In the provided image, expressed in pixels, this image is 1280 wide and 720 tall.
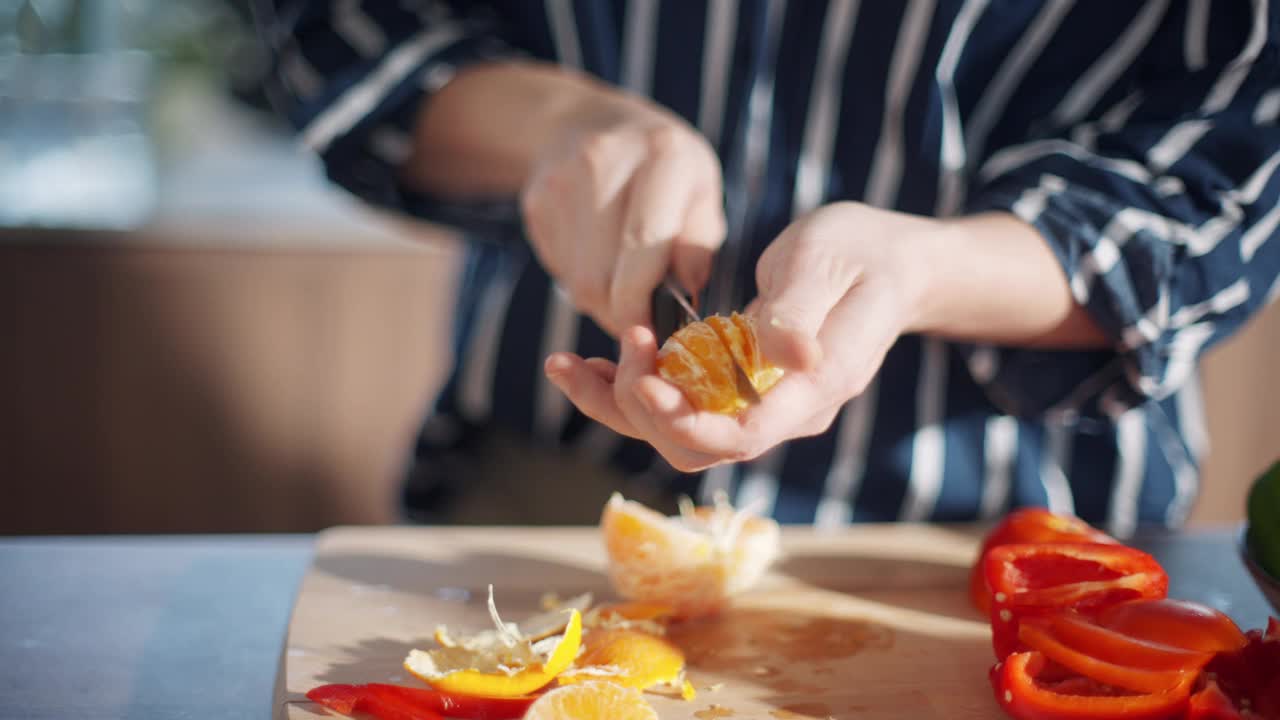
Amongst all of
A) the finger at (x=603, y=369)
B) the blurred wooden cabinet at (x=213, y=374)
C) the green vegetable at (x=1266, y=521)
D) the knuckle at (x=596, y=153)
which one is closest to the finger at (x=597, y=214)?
the knuckle at (x=596, y=153)

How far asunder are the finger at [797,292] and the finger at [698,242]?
0.08m

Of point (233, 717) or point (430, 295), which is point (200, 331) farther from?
point (233, 717)

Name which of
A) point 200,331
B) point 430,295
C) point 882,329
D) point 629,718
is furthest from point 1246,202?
point 200,331

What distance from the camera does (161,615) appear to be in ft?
2.81

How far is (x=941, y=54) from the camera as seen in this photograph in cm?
95

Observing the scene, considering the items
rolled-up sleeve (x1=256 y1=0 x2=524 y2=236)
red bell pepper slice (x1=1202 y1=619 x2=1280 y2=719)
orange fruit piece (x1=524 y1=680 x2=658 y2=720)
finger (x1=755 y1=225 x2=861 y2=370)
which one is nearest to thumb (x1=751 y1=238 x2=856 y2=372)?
finger (x1=755 y1=225 x2=861 y2=370)

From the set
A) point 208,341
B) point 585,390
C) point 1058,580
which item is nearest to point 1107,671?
point 1058,580

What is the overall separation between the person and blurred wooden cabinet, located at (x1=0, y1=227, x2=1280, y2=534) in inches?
32.6

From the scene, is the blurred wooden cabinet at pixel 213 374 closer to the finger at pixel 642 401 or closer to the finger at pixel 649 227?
the finger at pixel 649 227

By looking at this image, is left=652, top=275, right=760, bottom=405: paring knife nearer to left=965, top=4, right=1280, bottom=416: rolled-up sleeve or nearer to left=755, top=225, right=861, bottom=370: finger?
left=755, top=225, right=861, bottom=370: finger

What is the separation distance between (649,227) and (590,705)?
0.31 meters

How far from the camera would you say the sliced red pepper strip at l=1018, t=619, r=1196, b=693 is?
67 centimetres

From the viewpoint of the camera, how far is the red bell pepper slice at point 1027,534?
84 cm

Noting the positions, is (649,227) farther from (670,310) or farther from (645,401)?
(645,401)
